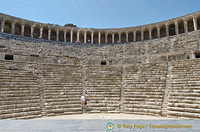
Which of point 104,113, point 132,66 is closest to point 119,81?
point 132,66

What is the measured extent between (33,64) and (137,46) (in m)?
19.0

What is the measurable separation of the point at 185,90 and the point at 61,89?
7.90 meters

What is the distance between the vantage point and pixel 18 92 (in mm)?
9648

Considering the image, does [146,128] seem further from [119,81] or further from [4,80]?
[4,80]

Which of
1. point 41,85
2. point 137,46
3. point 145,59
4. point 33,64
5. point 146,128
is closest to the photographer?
point 146,128

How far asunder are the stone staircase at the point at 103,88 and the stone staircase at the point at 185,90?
3290 millimetres

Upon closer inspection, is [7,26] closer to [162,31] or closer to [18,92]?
[18,92]

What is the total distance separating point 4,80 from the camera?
1029cm

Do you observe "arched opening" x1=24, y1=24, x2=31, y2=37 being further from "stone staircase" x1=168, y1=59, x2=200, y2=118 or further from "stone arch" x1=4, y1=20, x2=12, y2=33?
"stone staircase" x1=168, y1=59, x2=200, y2=118

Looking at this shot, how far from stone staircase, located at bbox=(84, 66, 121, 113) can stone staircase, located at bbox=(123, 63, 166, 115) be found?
65 centimetres

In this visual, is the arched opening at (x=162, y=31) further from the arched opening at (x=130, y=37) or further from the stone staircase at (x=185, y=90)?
the stone staircase at (x=185, y=90)

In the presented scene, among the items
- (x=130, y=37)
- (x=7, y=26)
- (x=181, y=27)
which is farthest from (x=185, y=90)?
(x=7, y=26)

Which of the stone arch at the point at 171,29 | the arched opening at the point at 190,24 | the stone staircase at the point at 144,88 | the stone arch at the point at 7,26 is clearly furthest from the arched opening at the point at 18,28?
the arched opening at the point at 190,24

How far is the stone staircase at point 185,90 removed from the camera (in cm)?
811
